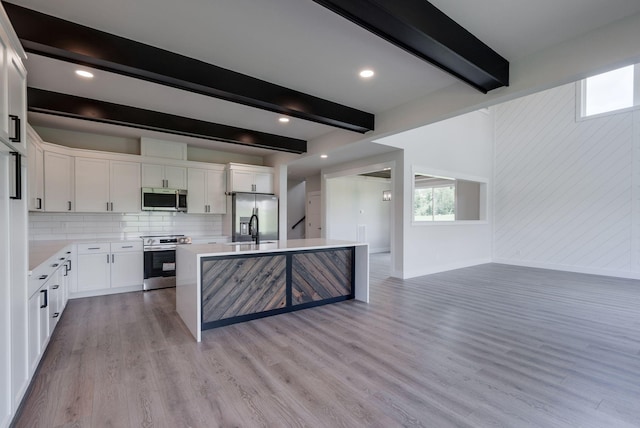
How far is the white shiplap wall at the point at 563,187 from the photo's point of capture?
19.4ft

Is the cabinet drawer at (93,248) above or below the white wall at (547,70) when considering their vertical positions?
below

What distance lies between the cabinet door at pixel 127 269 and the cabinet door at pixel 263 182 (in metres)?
2.46

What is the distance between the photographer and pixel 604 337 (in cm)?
304

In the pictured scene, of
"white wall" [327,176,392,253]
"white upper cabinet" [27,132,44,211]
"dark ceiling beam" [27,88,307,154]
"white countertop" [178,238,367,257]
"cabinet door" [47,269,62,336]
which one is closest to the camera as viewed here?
"cabinet door" [47,269,62,336]

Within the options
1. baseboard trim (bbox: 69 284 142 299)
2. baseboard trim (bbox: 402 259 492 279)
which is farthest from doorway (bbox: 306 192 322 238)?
baseboard trim (bbox: 69 284 142 299)

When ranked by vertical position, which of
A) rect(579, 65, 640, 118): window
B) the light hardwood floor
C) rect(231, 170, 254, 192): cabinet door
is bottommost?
Result: the light hardwood floor

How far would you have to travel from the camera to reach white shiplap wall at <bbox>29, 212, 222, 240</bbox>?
458 centimetres

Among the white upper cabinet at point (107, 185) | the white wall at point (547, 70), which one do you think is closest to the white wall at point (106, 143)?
the white upper cabinet at point (107, 185)

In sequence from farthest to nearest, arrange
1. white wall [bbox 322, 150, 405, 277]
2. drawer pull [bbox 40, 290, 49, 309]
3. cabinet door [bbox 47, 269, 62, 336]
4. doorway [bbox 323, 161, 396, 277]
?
1. doorway [bbox 323, 161, 396, 277]
2. white wall [bbox 322, 150, 405, 277]
3. cabinet door [bbox 47, 269, 62, 336]
4. drawer pull [bbox 40, 290, 49, 309]

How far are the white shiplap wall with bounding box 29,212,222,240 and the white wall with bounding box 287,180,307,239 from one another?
4.06 metres

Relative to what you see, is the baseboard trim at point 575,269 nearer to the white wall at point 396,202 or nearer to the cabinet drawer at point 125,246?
the white wall at point 396,202

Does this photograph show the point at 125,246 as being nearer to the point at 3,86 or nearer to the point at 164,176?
the point at 164,176

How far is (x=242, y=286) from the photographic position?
344cm

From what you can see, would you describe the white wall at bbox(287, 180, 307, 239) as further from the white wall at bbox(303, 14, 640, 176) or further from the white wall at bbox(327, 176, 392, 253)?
the white wall at bbox(303, 14, 640, 176)
